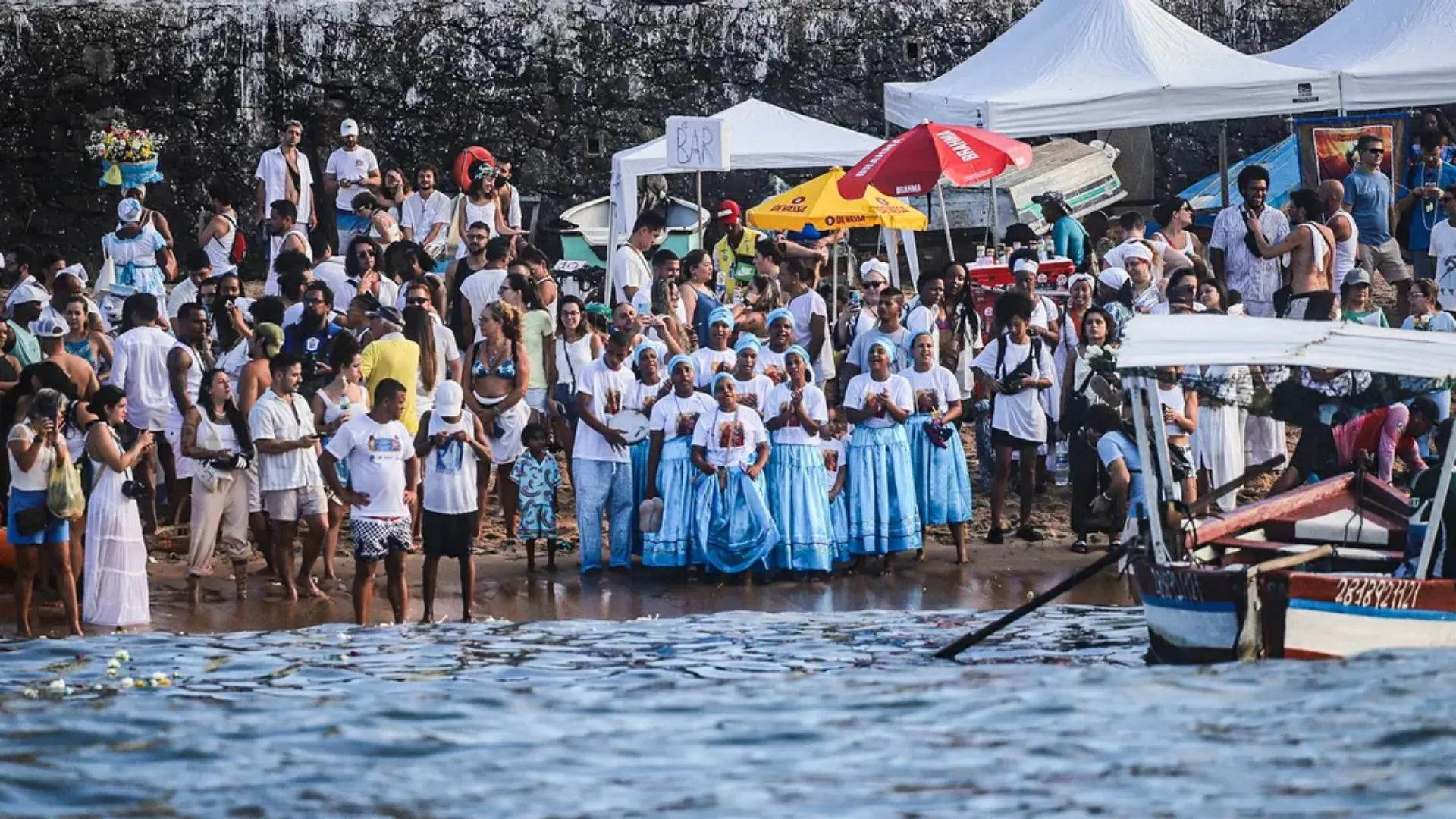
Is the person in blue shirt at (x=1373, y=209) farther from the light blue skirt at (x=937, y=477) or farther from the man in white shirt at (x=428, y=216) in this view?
the man in white shirt at (x=428, y=216)

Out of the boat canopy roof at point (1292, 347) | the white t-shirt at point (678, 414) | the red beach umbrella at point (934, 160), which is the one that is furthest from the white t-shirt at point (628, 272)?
the boat canopy roof at point (1292, 347)

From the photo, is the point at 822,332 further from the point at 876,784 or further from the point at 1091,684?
the point at 876,784

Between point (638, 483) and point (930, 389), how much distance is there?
2.20m

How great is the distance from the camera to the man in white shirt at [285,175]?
22375 mm

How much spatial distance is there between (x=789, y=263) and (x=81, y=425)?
6.80 meters

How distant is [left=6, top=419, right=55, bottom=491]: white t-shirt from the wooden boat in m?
6.52

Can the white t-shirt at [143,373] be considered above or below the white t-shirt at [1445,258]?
below

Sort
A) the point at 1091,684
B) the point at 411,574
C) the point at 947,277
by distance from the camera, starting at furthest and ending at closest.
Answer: the point at 947,277 → the point at 411,574 → the point at 1091,684

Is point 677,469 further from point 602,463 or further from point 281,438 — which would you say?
point 281,438

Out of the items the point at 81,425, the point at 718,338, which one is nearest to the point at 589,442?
the point at 718,338

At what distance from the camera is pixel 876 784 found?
10.9 meters

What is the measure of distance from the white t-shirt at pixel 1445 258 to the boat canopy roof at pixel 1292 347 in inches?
282

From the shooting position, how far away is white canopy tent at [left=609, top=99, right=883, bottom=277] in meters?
21.9

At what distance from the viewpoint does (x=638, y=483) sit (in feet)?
55.3
